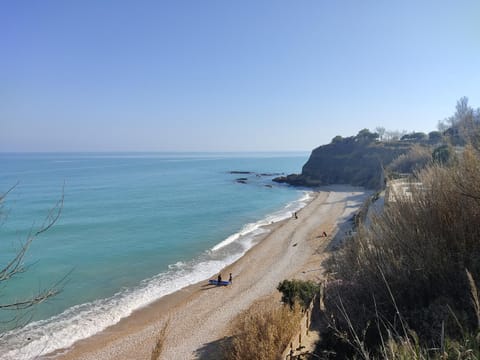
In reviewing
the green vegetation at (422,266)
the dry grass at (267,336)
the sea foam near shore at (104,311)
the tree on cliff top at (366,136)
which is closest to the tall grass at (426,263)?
the green vegetation at (422,266)

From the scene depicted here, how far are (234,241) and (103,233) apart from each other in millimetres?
12538

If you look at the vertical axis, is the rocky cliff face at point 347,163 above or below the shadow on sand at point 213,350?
above

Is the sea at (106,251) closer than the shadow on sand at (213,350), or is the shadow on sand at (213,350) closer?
the shadow on sand at (213,350)

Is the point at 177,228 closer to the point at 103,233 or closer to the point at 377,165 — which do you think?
the point at 103,233

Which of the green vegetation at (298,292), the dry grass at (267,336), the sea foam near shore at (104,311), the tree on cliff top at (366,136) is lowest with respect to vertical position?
the sea foam near shore at (104,311)

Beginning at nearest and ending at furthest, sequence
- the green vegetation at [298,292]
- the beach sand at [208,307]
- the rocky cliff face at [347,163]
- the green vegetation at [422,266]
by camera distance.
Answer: the green vegetation at [422,266], the green vegetation at [298,292], the beach sand at [208,307], the rocky cliff face at [347,163]

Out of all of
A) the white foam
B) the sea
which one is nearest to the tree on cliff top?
the white foam

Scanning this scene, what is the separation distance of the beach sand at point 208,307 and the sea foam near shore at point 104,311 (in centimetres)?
60

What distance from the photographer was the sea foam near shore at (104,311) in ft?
40.5

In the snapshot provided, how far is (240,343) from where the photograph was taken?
8.33 metres

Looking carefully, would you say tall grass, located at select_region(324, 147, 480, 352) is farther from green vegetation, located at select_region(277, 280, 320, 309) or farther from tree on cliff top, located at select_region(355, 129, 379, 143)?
tree on cliff top, located at select_region(355, 129, 379, 143)

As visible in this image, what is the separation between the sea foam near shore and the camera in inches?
486

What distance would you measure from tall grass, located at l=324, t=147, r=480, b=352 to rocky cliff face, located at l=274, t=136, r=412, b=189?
2191 inches

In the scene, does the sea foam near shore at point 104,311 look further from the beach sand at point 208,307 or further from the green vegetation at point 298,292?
the green vegetation at point 298,292
